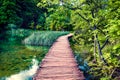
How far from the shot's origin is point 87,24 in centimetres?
973

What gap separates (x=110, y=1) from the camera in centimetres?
704

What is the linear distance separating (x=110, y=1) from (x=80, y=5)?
107cm

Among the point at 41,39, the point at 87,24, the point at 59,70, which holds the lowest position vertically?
the point at 59,70

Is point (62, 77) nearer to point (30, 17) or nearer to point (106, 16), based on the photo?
point (106, 16)

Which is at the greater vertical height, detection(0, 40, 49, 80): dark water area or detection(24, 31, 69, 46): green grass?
detection(24, 31, 69, 46): green grass

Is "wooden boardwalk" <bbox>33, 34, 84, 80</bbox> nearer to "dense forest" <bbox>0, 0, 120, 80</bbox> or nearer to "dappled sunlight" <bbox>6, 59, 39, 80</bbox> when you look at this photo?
"dense forest" <bbox>0, 0, 120, 80</bbox>

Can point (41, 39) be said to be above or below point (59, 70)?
above

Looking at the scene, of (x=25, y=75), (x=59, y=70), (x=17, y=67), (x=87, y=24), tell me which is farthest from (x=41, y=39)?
(x=59, y=70)

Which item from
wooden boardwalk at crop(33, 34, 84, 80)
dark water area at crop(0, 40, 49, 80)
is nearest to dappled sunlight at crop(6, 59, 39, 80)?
dark water area at crop(0, 40, 49, 80)

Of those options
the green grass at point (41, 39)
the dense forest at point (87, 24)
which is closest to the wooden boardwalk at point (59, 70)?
the dense forest at point (87, 24)

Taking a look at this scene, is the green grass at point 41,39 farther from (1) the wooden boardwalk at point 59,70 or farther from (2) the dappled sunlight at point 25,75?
(1) the wooden boardwalk at point 59,70

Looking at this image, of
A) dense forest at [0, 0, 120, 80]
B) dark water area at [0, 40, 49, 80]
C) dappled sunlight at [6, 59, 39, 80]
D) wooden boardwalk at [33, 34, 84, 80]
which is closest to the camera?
dense forest at [0, 0, 120, 80]

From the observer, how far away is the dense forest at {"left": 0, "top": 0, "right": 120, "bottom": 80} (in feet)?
23.3

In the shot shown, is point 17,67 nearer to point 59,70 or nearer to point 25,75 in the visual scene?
point 25,75
